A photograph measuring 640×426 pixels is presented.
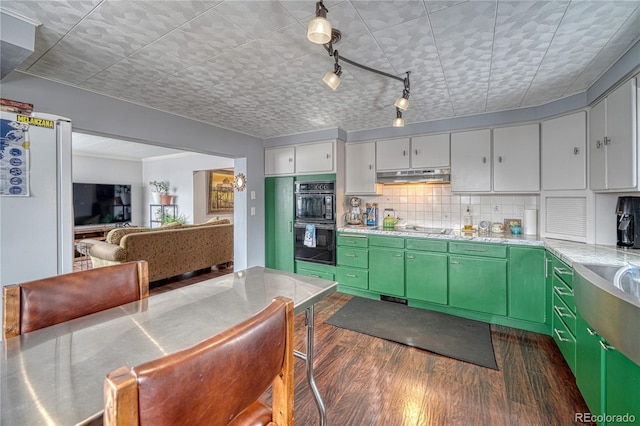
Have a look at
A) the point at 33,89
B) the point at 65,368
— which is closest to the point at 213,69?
the point at 33,89

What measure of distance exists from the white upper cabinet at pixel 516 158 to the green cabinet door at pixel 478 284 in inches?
34.6

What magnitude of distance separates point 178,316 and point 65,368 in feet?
1.24

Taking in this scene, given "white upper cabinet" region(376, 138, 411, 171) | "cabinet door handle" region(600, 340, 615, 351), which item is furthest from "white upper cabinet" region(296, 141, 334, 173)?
"cabinet door handle" region(600, 340, 615, 351)

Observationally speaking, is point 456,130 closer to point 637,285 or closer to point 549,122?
point 549,122

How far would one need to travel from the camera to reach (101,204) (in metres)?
6.80

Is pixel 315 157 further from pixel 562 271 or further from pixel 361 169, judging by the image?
pixel 562 271

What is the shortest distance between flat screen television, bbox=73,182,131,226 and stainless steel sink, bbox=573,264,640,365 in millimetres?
8252

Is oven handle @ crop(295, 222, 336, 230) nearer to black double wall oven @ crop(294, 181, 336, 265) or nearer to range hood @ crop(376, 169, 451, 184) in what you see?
black double wall oven @ crop(294, 181, 336, 265)

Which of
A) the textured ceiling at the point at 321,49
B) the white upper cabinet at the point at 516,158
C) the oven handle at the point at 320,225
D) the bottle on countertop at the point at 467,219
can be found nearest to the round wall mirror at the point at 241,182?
the oven handle at the point at 320,225

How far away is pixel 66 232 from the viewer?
178cm

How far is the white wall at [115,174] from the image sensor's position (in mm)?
6570

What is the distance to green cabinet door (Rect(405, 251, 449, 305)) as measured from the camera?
10.2ft

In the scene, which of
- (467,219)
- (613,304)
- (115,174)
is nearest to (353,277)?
(467,219)

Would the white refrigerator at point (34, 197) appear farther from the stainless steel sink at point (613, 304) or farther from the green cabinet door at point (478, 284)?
the green cabinet door at point (478, 284)
